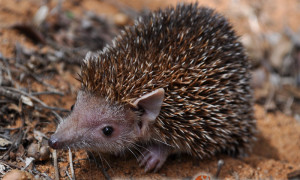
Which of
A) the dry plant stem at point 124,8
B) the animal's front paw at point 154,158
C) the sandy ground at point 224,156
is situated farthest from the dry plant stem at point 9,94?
the dry plant stem at point 124,8

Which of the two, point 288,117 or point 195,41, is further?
point 288,117

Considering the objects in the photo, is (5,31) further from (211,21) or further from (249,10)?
(249,10)

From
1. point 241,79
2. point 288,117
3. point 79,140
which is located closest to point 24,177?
point 79,140

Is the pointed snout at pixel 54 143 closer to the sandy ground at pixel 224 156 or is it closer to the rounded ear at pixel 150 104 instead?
the sandy ground at pixel 224 156

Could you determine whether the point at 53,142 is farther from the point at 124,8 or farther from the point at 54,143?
the point at 124,8

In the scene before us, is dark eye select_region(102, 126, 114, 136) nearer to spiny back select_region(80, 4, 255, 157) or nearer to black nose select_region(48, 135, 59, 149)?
spiny back select_region(80, 4, 255, 157)

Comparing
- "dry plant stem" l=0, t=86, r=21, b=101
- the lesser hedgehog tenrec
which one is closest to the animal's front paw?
the lesser hedgehog tenrec
